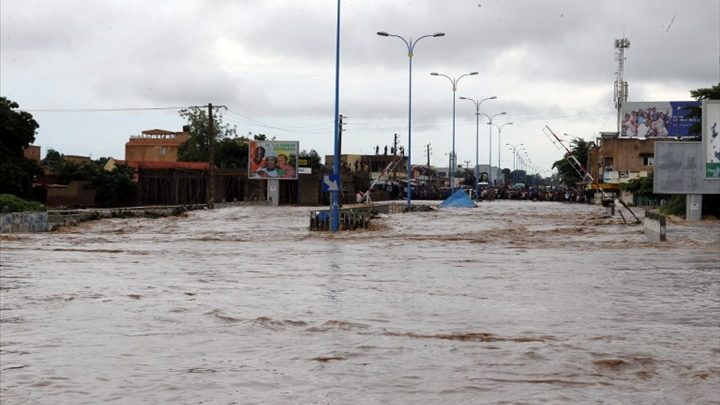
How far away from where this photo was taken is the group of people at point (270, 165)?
79312mm

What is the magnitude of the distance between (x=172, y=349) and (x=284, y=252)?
16103mm

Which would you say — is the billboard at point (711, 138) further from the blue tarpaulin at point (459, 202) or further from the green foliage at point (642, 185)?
the blue tarpaulin at point (459, 202)

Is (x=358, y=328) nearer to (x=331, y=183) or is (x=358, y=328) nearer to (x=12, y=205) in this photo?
(x=331, y=183)

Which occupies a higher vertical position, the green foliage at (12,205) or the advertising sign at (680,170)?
the advertising sign at (680,170)

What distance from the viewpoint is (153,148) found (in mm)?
106188

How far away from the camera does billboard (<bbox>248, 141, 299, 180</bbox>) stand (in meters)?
79.3

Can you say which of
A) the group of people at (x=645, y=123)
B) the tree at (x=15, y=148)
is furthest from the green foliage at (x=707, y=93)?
the group of people at (x=645, y=123)

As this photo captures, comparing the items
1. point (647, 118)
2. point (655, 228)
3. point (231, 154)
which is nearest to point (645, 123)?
point (647, 118)

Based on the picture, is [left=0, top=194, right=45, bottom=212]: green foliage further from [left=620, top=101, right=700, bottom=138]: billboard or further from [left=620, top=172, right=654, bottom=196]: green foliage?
[left=620, top=101, right=700, bottom=138]: billboard

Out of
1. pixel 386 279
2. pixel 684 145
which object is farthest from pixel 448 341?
pixel 684 145

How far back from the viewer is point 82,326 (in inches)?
455

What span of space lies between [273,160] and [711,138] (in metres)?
45.3

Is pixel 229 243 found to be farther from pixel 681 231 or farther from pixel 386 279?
pixel 681 231

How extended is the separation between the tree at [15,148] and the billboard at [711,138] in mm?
36017
